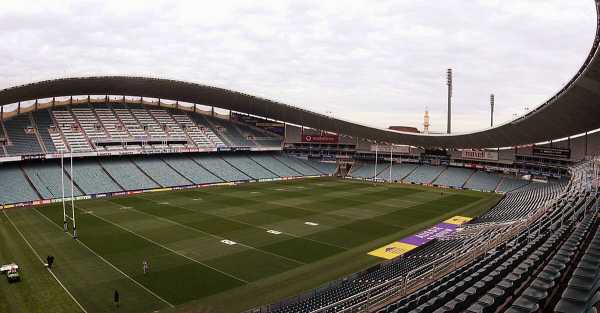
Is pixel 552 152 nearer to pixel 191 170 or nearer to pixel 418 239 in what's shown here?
pixel 418 239

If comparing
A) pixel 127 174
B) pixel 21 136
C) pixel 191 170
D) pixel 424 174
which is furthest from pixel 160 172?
pixel 424 174

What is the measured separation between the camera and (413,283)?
19.0 metres

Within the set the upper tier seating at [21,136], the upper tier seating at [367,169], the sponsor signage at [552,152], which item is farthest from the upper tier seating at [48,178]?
the sponsor signage at [552,152]

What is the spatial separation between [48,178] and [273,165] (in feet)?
128

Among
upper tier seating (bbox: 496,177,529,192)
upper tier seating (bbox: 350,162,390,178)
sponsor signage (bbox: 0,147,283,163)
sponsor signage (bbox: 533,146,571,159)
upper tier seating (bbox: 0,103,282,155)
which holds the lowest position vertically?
upper tier seating (bbox: 496,177,529,192)

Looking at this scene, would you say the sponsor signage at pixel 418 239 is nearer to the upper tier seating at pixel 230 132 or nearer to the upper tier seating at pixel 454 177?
the upper tier seating at pixel 454 177

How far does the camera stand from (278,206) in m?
49.1

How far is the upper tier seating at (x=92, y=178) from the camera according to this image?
55.4 metres

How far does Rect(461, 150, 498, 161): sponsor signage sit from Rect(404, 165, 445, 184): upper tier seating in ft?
16.4

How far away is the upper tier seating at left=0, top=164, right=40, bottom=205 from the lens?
159ft

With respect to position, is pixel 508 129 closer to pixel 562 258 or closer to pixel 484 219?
pixel 484 219

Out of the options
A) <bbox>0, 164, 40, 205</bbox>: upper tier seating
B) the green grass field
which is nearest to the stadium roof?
<bbox>0, 164, 40, 205</bbox>: upper tier seating

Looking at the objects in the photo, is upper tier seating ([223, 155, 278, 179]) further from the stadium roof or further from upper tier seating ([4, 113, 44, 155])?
upper tier seating ([4, 113, 44, 155])

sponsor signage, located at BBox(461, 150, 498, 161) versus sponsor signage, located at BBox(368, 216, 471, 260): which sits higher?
sponsor signage, located at BBox(461, 150, 498, 161)
